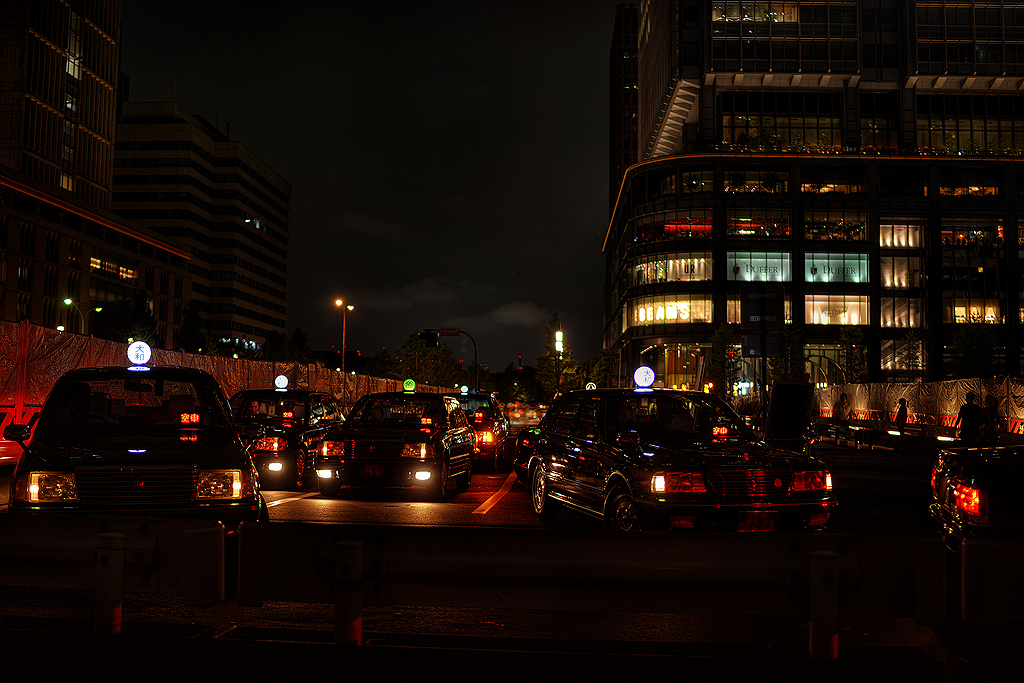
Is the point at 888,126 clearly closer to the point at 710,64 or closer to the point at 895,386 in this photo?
the point at 710,64

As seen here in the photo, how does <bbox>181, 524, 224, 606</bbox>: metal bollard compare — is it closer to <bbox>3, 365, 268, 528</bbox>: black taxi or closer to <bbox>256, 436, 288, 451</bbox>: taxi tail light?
<bbox>3, 365, 268, 528</bbox>: black taxi

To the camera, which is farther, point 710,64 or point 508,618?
point 710,64

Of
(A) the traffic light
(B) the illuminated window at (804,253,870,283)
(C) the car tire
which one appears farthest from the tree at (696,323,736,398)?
(C) the car tire

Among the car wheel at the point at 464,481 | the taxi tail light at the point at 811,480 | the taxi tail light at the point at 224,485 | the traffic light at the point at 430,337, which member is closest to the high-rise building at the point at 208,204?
the traffic light at the point at 430,337

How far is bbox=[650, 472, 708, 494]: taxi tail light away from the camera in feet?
25.7

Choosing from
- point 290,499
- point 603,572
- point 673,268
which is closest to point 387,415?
point 290,499

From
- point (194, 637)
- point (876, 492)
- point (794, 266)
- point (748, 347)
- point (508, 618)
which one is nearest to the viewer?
point (194, 637)

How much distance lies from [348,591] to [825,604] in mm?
2427

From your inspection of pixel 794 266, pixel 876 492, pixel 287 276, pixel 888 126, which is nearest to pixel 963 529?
pixel 876 492

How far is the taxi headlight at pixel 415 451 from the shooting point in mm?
12602

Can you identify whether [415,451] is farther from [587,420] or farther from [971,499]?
[971,499]

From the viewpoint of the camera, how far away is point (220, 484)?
6648mm

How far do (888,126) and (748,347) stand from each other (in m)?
81.7

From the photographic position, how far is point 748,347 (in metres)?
18.4
